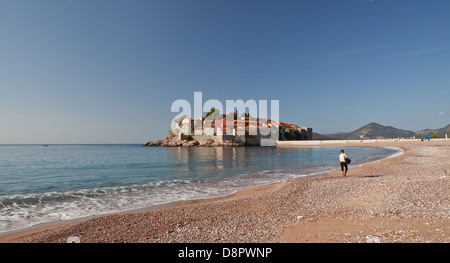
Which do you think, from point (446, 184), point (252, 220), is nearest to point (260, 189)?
point (252, 220)

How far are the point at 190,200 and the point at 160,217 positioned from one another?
130 inches

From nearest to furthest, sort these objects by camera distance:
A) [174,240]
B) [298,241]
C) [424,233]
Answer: [424,233]
[298,241]
[174,240]

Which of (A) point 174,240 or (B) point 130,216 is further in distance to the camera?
(B) point 130,216

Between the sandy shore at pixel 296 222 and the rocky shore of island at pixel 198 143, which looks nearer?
the sandy shore at pixel 296 222

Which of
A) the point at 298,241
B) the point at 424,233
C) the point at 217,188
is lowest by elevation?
the point at 217,188

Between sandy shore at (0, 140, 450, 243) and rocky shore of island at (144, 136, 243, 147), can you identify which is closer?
sandy shore at (0, 140, 450, 243)

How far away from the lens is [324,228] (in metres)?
5.34

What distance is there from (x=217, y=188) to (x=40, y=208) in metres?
8.82

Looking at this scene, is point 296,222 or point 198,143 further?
point 198,143

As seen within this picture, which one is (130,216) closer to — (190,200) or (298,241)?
(190,200)
